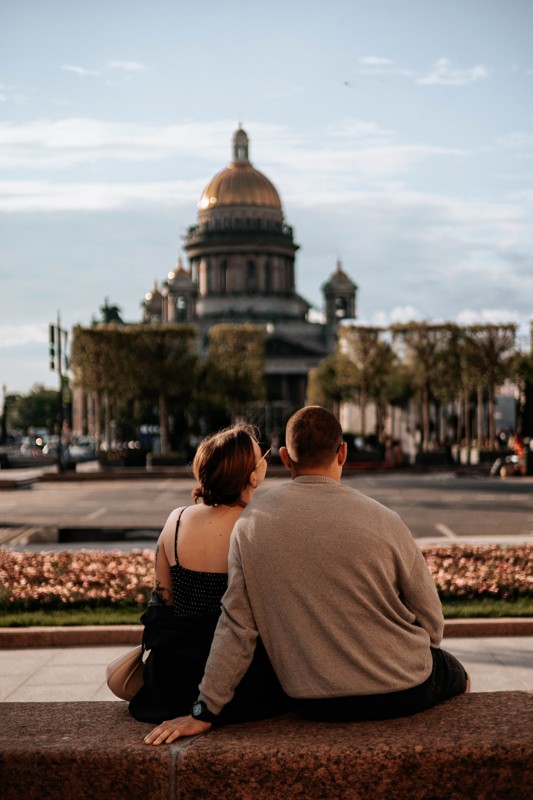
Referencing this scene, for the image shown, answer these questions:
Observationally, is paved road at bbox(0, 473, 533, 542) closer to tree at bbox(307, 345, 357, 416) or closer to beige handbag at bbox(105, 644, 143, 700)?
beige handbag at bbox(105, 644, 143, 700)

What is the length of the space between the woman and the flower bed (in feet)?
19.6

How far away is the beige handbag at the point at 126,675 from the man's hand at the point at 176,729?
1.48 ft

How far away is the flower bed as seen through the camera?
11219 mm

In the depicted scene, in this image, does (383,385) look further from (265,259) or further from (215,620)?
(265,259)

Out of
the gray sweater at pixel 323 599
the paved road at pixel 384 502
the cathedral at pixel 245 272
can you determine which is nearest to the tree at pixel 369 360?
the paved road at pixel 384 502

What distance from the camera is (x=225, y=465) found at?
200 inches

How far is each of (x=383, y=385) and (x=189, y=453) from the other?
35.3 feet

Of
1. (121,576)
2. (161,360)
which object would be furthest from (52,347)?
(121,576)

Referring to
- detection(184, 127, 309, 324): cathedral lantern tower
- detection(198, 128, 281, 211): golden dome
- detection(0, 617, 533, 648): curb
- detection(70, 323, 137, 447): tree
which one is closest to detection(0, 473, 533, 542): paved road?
detection(0, 617, 533, 648): curb

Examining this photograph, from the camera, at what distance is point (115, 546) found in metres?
16.8

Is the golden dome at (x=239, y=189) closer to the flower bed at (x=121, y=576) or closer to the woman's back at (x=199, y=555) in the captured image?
the flower bed at (x=121, y=576)

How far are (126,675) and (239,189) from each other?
142 m

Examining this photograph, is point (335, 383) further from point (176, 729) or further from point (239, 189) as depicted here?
point (239, 189)

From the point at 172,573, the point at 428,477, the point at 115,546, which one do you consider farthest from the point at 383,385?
the point at 172,573
